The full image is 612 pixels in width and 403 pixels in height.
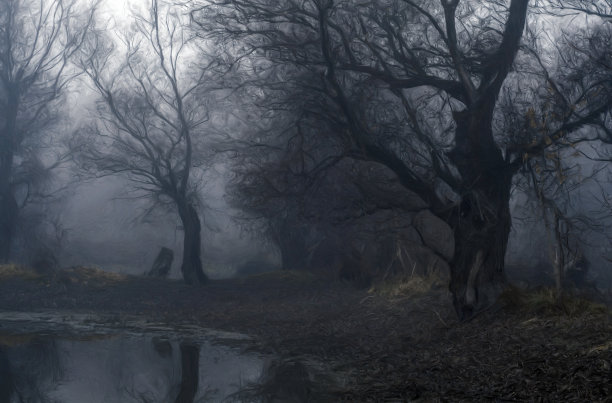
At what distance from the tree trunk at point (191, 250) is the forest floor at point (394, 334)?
278cm

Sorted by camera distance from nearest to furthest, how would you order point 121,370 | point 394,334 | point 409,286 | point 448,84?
1. point 121,370
2. point 448,84
3. point 394,334
4. point 409,286

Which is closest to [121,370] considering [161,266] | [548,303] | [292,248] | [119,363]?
[119,363]

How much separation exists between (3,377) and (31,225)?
23.4m

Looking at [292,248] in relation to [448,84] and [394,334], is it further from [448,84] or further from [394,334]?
[448,84]

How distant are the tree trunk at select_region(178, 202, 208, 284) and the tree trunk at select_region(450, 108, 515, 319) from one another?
47.0 feet

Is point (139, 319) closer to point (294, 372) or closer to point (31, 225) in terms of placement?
point (294, 372)

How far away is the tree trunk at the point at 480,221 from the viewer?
38.8ft

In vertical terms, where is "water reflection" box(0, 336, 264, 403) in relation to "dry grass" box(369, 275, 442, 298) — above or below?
below

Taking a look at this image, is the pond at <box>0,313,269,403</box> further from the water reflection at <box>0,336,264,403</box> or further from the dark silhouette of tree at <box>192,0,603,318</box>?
the dark silhouette of tree at <box>192,0,603,318</box>

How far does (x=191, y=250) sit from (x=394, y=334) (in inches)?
545

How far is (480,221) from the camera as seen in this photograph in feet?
39.2

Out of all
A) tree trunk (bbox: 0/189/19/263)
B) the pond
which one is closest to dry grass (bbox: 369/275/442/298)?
the pond

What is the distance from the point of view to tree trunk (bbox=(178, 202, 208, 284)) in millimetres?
24750

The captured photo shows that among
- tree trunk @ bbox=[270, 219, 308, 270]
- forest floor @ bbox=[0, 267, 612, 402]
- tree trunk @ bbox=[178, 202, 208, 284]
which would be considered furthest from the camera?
tree trunk @ bbox=[270, 219, 308, 270]
